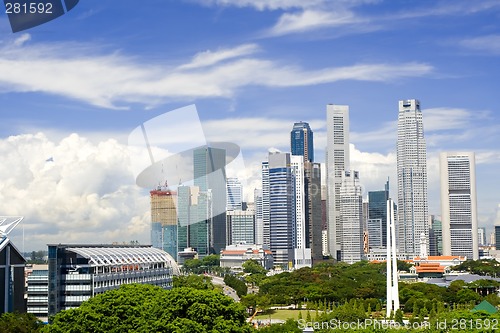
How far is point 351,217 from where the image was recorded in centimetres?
7788

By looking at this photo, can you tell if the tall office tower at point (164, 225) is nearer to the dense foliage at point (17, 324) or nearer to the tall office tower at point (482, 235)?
the dense foliage at point (17, 324)

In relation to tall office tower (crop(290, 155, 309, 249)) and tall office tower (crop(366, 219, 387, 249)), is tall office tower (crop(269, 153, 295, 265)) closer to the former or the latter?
tall office tower (crop(290, 155, 309, 249))

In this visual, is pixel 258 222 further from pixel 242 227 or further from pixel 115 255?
pixel 115 255

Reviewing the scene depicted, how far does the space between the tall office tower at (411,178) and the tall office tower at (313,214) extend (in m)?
16.8

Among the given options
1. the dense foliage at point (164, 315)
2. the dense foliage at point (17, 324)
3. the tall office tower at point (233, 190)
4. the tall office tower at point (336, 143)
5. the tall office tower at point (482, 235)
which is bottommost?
the tall office tower at point (482, 235)

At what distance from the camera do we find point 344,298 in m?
28.9

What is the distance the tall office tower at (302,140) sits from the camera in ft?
319

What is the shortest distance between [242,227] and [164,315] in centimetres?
6623

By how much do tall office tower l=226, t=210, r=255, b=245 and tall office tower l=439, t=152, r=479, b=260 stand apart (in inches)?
847

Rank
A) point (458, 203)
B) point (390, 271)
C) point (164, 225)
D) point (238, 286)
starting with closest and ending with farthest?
point (390, 271) → point (238, 286) → point (164, 225) → point (458, 203)

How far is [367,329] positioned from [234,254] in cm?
4983

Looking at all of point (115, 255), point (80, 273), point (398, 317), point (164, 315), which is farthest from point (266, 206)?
point (164, 315)

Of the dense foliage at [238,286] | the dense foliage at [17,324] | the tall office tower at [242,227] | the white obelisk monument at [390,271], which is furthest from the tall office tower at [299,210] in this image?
the dense foliage at [17,324]

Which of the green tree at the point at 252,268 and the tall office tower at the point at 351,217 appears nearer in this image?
the green tree at the point at 252,268
